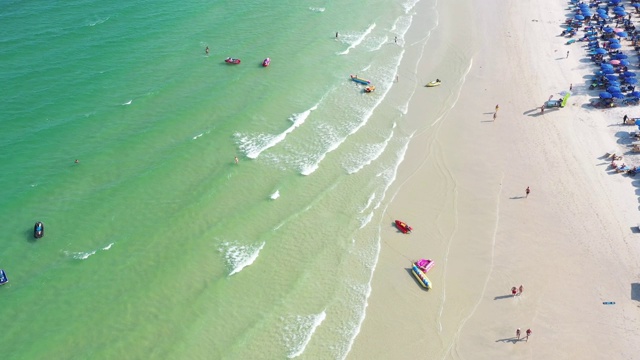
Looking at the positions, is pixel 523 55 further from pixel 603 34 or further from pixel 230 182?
pixel 230 182

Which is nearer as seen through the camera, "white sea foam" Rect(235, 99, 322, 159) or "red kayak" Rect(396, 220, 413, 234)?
"red kayak" Rect(396, 220, 413, 234)

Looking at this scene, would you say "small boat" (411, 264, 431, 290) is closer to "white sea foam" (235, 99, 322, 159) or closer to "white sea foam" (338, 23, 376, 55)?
"white sea foam" (235, 99, 322, 159)

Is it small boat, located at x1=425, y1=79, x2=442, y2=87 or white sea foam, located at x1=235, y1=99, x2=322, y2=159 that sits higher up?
small boat, located at x1=425, y1=79, x2=442, y2=87

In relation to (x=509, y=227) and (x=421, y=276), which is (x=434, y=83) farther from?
(x=421, y=276)

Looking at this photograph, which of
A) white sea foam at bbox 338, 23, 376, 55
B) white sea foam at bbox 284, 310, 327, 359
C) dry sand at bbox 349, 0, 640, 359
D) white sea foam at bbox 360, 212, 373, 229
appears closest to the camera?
white sea foam at bbox 284, 310, 327, 359

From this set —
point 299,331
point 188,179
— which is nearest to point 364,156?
point 188,179

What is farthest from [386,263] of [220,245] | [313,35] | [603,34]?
[603,34]

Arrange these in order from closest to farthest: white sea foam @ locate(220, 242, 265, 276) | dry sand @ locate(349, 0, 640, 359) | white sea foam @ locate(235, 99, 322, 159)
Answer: dry sand @ locate(349, 0, 640, 359) < white sea foam @ locate(220, 242, 265, 276) < white sea foam @ locate(235, 99, 322, 159)

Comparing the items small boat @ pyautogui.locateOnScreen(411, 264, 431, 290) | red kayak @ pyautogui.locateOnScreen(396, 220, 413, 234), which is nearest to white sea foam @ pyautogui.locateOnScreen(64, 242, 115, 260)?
red kayak @ pyautogui.locateOnScreen(396, 220, 413, 234)
